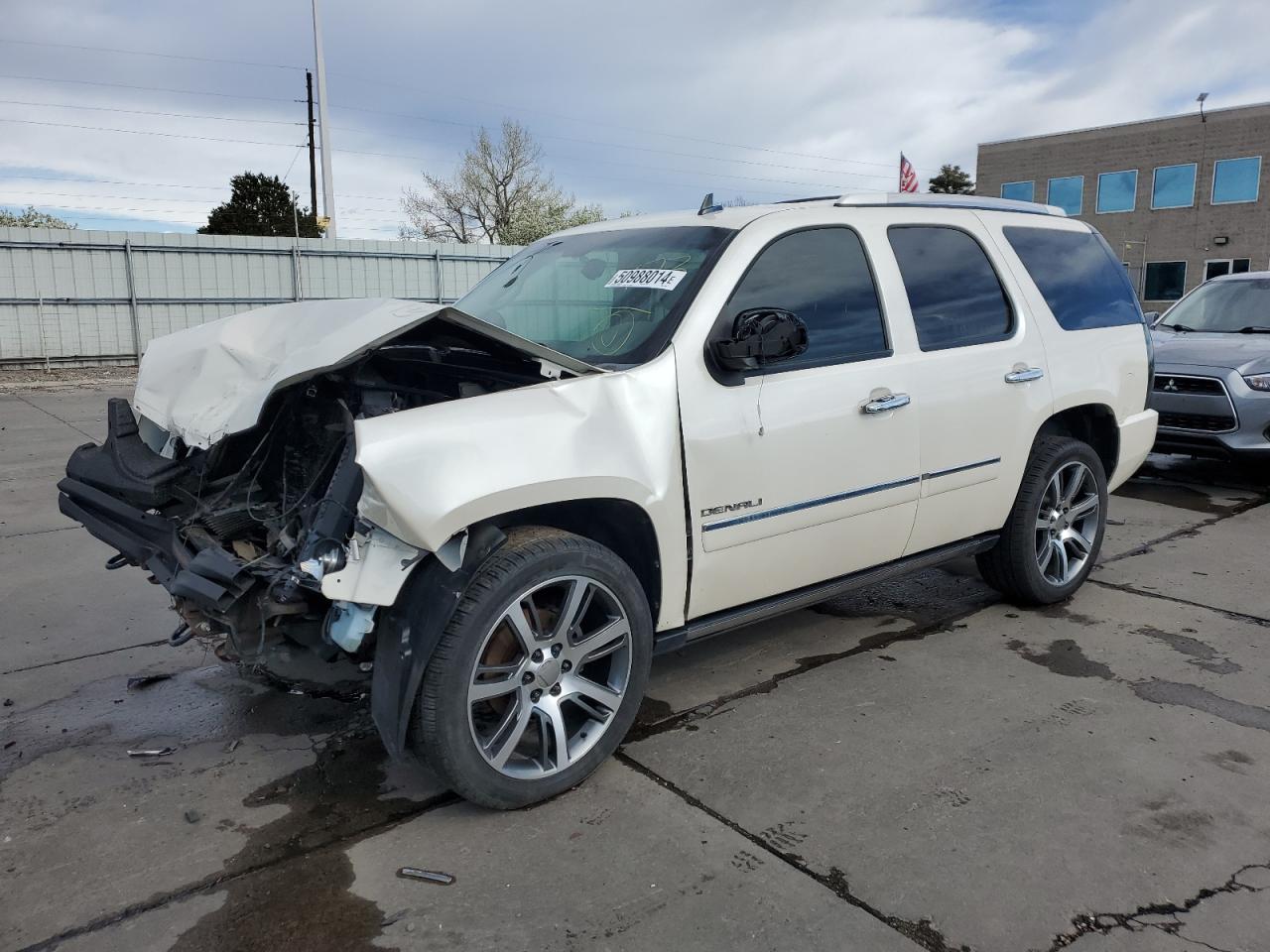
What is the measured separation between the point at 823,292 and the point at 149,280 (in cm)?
1973

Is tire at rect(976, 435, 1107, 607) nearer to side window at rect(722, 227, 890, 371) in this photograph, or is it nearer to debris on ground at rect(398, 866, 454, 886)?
side window at rect(722, 227, 890, 371)

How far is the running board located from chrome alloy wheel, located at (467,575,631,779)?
10.6 inches

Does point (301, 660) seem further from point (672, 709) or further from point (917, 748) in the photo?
point (917, 748)

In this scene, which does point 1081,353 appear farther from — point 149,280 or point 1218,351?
point 149,280

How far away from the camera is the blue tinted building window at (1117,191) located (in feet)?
118

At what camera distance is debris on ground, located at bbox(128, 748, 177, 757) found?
11.1 ft

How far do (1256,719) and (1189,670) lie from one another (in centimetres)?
50

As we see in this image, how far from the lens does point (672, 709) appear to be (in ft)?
12.2

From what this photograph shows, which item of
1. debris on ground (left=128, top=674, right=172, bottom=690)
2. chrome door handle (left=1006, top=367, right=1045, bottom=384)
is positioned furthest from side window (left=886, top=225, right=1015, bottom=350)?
debris on ground (left=128, top=674, right=172, bottom=690)

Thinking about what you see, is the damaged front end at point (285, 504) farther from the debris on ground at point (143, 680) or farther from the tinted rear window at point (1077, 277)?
the tinted rear window at point (1077, 277)

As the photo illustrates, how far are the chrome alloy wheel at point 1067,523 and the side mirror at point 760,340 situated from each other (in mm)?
1997

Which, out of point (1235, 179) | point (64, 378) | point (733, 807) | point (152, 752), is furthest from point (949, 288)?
point (1235, 179)

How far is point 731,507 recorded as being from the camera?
3293mm

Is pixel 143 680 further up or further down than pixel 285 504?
further down
